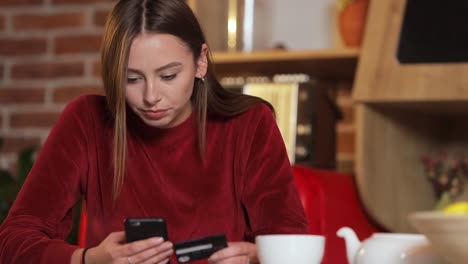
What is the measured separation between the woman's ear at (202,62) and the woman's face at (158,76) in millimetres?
75

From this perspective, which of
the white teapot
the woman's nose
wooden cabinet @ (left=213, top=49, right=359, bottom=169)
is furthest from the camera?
wooden cabinet @ (left=213, top=49, right=359, bottom=169)

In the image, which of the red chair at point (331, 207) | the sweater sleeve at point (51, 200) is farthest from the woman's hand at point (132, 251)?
the red chair at point (331, 207)

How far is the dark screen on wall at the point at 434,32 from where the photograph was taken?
6.97ft

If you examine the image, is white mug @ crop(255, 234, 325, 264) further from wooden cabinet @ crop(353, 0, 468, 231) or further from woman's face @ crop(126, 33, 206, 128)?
wooden cabinet @ crop(353, 0, 468, 231)

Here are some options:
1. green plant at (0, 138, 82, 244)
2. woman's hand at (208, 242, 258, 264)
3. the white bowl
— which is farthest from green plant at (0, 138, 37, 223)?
the white bowl

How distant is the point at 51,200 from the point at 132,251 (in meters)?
0.31

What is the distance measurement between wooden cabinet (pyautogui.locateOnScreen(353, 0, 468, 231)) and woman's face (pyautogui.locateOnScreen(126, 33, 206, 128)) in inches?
33.9

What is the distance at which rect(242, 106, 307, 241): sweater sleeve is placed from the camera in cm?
145

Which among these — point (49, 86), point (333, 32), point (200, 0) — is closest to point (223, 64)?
point (200, 0)

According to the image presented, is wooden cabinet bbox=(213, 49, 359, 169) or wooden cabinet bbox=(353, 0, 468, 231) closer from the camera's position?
wooden cabinet bbox=(353, 0, 468, 231)

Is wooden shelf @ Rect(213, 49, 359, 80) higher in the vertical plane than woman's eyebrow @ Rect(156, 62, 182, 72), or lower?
lower

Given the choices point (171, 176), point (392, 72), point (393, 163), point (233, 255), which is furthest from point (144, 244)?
point (393, 163)

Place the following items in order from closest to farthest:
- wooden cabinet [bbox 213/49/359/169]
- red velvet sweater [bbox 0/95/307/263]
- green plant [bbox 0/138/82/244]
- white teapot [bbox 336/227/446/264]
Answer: white teapot [bbox 336/227/446/264] < red velvet sweater [bbox 0/95/307/263] < wooden cabinet [bbox 213/49/359/169] < green plant [bbox 0/138/82/244]

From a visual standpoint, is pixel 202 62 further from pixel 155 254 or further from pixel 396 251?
pixel 396 251
